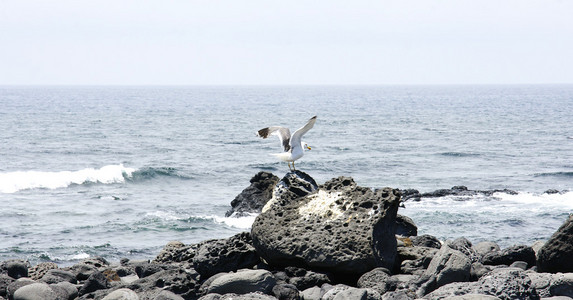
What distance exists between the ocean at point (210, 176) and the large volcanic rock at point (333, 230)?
6496 mm

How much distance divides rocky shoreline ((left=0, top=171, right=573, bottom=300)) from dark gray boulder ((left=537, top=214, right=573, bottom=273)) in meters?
0.01

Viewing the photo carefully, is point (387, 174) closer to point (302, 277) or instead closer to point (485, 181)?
point (485, 181)

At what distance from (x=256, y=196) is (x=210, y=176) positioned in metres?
11.7

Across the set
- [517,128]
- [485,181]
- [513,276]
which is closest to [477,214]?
[485,181]

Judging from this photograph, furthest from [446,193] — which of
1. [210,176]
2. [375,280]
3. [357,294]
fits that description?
[357,294]

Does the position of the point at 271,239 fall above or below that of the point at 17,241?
above

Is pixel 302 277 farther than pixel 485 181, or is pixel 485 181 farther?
pixel 485 181

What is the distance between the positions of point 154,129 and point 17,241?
1601 inches

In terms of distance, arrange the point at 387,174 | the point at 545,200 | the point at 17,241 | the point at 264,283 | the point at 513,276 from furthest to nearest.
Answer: the point at 387,174 < the point at 545,200 < the point at 17,241 < the point at 264,283 < the point at 513,276

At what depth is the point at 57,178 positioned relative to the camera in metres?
29.4

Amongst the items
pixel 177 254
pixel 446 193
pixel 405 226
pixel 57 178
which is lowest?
pixel 57 178

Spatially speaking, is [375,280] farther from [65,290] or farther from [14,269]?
[14,269]

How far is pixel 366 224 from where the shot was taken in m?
9.76

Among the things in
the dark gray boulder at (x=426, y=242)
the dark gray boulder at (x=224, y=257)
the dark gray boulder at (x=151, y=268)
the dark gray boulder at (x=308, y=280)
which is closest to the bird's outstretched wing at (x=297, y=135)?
the dark gray boulder at (x=224, y=257)
